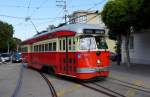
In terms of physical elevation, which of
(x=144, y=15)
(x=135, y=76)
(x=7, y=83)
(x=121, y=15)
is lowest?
(x=7, y=83)

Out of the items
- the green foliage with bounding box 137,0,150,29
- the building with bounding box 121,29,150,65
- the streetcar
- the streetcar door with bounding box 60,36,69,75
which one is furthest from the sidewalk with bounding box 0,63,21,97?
the building with bounding box 121,29,150,65

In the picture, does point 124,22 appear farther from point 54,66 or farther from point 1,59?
point 1,59

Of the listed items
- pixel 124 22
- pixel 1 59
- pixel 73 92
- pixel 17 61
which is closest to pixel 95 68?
pixel 73 92

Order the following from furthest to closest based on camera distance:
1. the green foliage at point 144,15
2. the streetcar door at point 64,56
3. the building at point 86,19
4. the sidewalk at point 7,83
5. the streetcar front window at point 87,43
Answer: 1. the building at point 86,19
2. the green foliage at point 144,15
3. the streetcar door at point 64,56
4. the streetcar front window at point 87,43
5. the sidewalk at point 7,83

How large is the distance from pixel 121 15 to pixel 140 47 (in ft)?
23.2

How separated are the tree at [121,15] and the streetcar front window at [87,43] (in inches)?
334

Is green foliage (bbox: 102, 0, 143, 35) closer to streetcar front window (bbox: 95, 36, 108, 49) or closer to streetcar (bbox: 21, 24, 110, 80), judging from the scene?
streetcar front window (bbox: 95, 36, 108, 49)

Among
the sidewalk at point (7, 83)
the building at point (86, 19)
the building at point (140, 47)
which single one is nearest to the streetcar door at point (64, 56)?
the sidewalk at point (7, 83)

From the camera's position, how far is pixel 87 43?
71.2ft

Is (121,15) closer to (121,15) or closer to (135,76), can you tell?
(121,15)

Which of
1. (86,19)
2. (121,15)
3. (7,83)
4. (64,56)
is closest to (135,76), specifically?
(64,56)

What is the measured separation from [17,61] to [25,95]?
50.4 meters

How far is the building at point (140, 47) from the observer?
37594 mm

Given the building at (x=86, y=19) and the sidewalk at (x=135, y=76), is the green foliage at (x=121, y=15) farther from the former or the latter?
the building at (x=86, y=19)
